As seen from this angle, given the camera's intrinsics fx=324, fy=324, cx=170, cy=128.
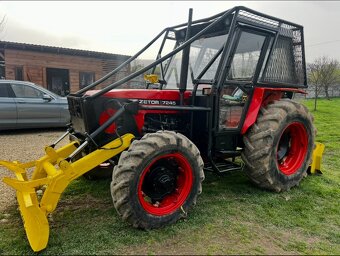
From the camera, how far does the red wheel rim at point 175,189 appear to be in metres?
3.57

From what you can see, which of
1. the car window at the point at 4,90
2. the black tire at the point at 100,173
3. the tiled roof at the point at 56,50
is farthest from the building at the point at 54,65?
the black tire at the point at 100,173

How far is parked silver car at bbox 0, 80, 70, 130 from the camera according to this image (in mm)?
9266

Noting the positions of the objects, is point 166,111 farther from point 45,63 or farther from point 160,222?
point 45,63

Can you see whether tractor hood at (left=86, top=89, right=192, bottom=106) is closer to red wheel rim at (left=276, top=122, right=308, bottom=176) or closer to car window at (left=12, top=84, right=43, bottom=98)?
red wheel rim at (left=276, top=122, right=308, bottom=176)

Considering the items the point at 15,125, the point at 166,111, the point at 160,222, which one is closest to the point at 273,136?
the point at 166,111

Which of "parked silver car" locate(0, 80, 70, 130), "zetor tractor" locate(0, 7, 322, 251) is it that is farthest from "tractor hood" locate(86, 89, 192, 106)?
"parked silver car" locate(0, 80, 70, 130)


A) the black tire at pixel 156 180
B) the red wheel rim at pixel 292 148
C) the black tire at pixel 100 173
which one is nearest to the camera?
the black tire at pixel 156 180

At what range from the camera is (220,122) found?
4.38 metres

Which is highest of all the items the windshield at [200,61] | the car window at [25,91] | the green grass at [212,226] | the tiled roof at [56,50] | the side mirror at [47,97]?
the tiled roof at [56,50]

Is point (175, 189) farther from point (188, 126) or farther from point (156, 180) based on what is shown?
point (188, 126)

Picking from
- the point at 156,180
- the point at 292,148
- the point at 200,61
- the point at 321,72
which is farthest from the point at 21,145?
the point at 321,72

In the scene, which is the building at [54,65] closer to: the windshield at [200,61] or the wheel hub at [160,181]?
the windshield at [200,61]

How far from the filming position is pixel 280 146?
513 centimetres

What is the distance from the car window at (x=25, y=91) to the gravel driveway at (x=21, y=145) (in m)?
1.13
